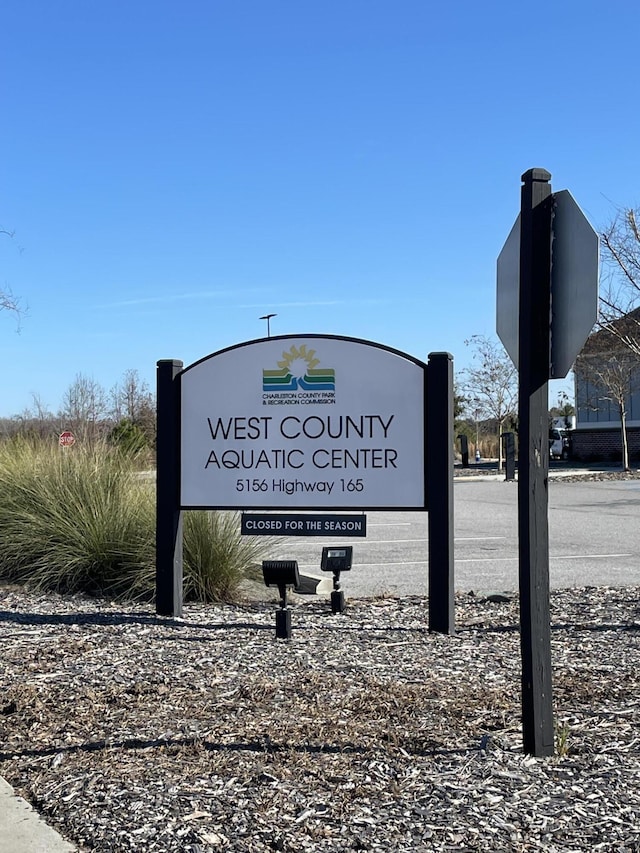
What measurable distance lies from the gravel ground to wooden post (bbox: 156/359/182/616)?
336 millimetres

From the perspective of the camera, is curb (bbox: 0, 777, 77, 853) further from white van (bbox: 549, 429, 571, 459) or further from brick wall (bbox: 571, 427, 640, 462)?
white van (bbox: 549, 429, 571, 459)

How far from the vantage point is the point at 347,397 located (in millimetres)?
7531

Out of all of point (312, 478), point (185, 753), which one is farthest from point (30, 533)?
point (185, 753)

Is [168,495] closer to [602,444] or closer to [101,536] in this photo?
[101,536]

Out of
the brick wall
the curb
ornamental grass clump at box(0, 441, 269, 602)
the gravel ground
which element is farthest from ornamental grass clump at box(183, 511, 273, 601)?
the brick wall

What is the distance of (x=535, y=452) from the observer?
14.3 ft

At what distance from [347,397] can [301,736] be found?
3.41m

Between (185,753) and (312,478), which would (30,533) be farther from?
(185,753)

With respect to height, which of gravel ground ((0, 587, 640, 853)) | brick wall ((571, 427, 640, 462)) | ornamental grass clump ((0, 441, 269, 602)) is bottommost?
gravel ground ((0, 587, 640, 853))

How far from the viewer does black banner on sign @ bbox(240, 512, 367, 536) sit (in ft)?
24.7

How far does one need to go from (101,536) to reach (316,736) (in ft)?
15.6

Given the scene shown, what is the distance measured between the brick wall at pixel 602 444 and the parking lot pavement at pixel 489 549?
72.9 ft

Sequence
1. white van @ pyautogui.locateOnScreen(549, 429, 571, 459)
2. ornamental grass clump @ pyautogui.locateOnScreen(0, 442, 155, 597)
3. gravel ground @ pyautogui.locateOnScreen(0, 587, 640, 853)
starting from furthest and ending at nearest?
white van @ pyautogui.locateOnScreen(549, 429, 571, 459) < ornamental grass clump @ pyautogui.locateOnScreen(0, 442, 155, 597) < gravel ground @ pyautogui.locateOnScreen(0, 587, 640, 853)

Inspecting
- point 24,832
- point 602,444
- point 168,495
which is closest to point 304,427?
point 168,495
